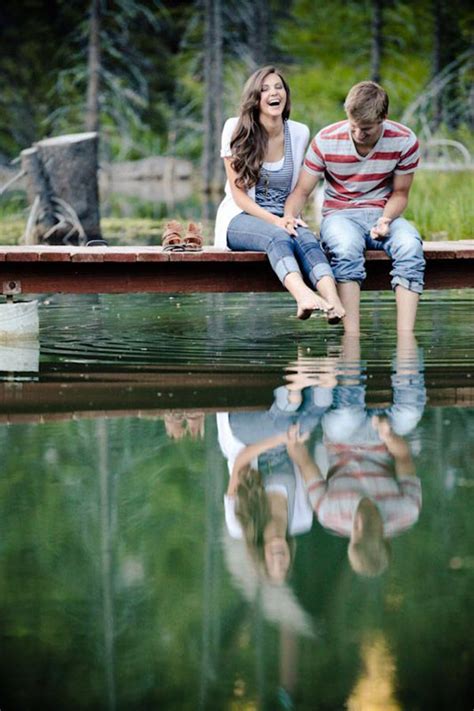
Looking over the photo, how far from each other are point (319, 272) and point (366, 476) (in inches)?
122

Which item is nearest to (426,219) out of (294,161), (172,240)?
(294,161)

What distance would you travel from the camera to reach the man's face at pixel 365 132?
7129 mm

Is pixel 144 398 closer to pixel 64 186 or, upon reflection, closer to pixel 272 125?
pixel 272 125

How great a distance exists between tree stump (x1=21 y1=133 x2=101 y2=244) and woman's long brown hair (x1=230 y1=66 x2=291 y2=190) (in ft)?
29.3

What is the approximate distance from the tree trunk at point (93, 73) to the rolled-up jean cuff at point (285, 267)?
75.3 feet

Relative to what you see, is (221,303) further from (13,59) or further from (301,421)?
(13,59)

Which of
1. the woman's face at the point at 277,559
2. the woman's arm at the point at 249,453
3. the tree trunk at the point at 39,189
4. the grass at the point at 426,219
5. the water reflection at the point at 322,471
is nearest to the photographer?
the woman's face at the point at 277,559

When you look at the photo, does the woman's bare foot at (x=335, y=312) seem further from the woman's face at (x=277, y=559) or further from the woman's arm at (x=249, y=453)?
the woman's face at (x=277, y=559)

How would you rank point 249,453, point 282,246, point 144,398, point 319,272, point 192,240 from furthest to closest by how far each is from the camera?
1. point 192,240
2. point 282,246
3. point 319,272
4. point 144,398
5. point 249,453

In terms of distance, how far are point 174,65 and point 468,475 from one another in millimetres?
45903

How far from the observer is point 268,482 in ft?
13.4

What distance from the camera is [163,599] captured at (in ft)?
10.3

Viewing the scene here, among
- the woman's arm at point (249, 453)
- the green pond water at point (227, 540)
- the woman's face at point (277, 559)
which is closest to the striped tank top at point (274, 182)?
the green pond water at point (227, 540)

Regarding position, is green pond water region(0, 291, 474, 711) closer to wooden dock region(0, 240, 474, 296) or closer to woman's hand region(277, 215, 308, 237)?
woman's hand region(277, 215, 308, 237)
